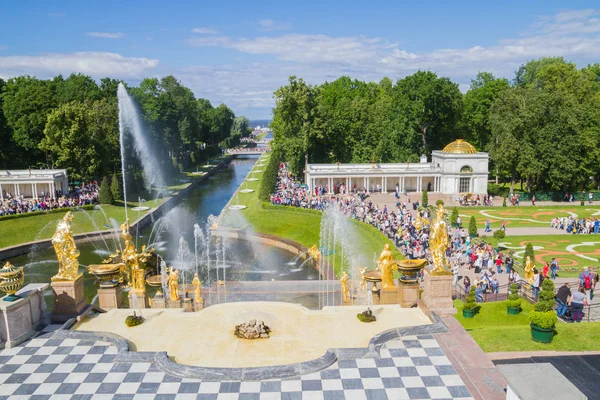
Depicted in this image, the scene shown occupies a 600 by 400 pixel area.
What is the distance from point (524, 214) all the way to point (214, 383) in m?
43.3

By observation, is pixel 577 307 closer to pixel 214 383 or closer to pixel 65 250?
pixel 214 383

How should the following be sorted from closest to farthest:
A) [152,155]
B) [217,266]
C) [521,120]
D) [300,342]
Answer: [300,342], [217,266], [521,120], [152,155]

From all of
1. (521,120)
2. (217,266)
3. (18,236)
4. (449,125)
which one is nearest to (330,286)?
(217,266)

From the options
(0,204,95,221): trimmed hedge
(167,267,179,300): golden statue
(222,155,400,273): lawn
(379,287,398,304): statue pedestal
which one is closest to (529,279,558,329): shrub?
(379,287,398,304): statue pedestal

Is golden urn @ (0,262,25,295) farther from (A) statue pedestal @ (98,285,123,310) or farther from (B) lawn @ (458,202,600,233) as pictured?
(B) lawn @ (458,202,600,233)

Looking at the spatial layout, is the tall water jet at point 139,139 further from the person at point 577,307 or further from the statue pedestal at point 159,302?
the person at point 577,307

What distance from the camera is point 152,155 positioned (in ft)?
255

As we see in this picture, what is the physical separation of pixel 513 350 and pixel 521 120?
4619 centimetres

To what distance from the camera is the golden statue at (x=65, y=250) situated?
16469 millimetres

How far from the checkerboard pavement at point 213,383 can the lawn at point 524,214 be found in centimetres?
3252

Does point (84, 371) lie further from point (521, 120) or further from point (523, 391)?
point (521, 120)

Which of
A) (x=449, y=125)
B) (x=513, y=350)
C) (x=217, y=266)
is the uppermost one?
(x=449, y=125)

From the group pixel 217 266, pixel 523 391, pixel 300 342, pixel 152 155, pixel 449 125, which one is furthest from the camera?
pixel 152 155

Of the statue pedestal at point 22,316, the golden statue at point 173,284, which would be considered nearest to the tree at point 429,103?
the golden statue at point 173,284
